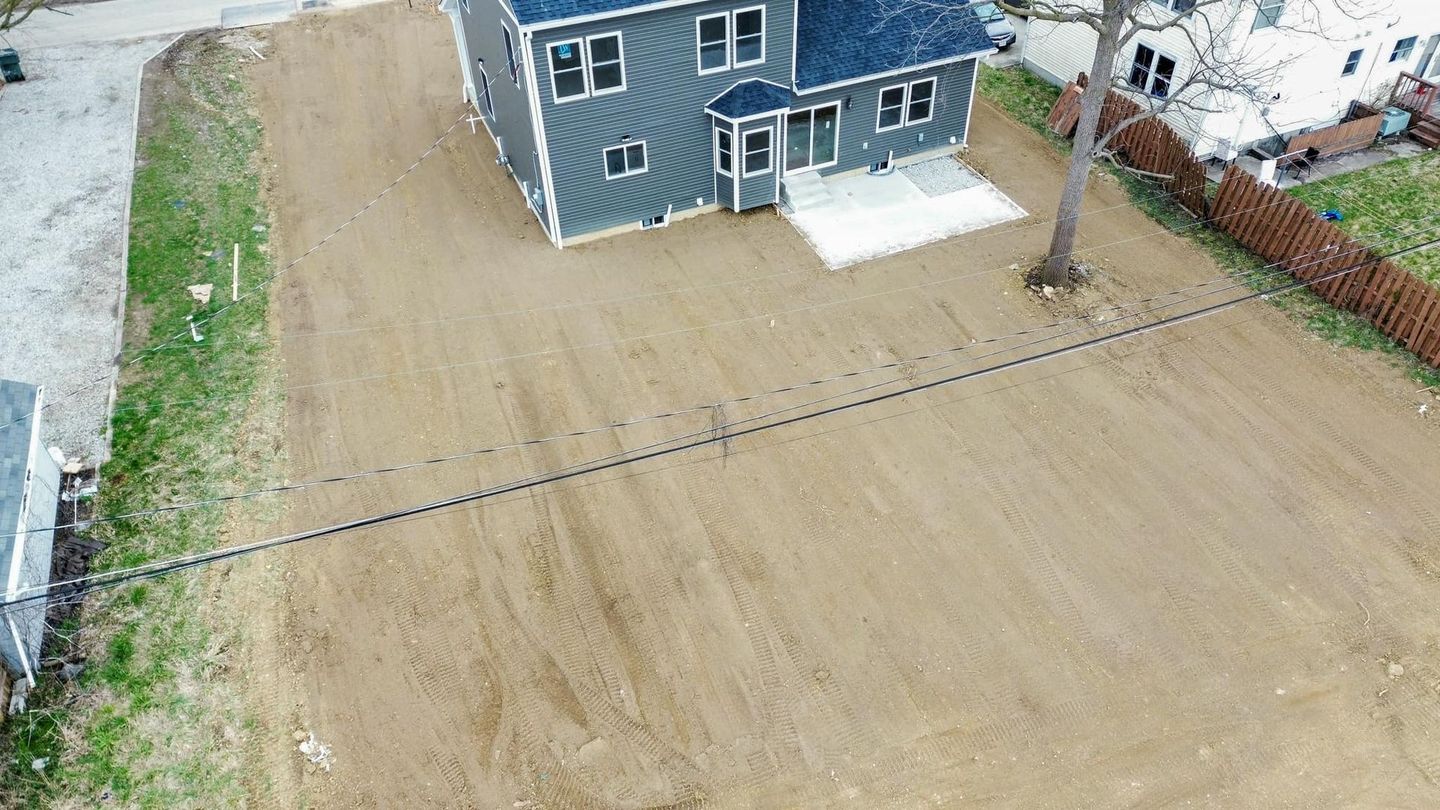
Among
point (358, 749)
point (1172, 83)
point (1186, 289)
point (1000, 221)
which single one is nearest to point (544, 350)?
point (358, 749)

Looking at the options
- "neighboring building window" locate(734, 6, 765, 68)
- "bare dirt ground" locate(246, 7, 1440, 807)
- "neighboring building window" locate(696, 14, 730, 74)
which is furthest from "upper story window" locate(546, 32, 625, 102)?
"bare dirt ground" locate(246, 7, 1440, 807)

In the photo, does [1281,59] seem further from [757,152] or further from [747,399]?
[747,399]

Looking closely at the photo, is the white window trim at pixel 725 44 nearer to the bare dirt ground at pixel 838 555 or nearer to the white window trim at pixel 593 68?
the white window trim at pixel 593 68

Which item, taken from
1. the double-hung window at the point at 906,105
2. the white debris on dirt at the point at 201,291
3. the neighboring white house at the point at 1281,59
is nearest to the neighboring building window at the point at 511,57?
the white debris on dirt at the point at 201,291

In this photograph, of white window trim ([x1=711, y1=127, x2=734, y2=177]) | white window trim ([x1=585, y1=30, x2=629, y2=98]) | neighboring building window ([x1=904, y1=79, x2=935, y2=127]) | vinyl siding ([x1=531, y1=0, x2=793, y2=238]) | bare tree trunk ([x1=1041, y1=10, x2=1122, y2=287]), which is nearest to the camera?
bare tree trunk ([x1=1041, y1=10, x2=1122, y2=287])

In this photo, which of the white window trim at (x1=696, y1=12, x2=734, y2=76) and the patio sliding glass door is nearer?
the white window trim at (x1=696, y1=12, x2=734, y2=76)

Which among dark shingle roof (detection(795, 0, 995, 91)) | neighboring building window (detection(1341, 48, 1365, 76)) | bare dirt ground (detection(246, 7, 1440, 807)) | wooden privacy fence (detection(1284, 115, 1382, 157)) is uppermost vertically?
dark shingle roof (detection(795, 0, 995, 91))

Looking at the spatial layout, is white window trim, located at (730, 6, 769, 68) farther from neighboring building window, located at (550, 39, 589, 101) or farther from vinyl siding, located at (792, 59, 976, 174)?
neighboring building window, located at (550, 39, 589, 101)

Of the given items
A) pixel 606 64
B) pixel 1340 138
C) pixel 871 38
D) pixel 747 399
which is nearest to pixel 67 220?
pixel 606 64
